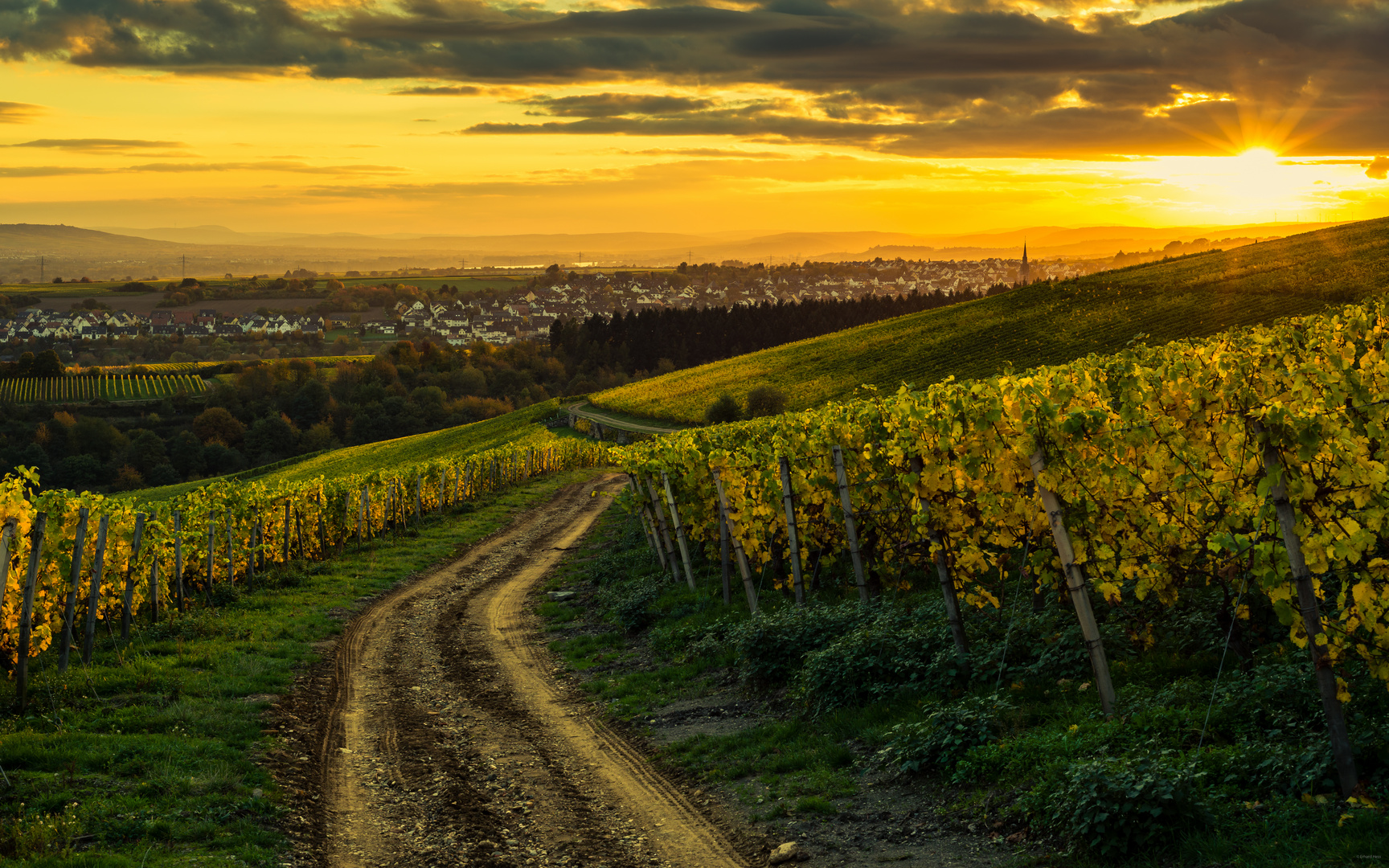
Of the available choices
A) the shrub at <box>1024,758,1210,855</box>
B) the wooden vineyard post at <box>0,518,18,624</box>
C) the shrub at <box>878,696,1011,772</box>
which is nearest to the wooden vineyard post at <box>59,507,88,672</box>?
the wooden vineyard post at <box>0,518,18,624</box>

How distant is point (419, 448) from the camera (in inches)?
2928

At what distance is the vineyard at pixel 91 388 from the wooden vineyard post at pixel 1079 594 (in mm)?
136859

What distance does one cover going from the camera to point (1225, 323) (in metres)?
58.7

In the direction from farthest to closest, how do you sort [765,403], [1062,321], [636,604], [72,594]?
[1062,321]
[765,403]
[636,604]
[72,594]

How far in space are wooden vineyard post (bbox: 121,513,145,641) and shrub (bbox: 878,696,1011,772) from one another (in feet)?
43.5

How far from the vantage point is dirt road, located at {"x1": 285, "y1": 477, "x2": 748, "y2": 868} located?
845 cm

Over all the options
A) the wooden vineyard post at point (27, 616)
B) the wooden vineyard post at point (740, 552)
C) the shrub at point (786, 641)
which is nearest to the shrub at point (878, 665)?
the shrub at point (786, 641)

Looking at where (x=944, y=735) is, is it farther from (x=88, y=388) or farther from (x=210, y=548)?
(x=88, y=388)

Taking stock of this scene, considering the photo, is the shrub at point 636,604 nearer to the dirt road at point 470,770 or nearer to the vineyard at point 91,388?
the dirt road at point 470,770

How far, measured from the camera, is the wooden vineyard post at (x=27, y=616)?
38.8 ft

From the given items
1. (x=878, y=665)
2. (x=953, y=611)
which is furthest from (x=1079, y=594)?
(x=878, y=665)

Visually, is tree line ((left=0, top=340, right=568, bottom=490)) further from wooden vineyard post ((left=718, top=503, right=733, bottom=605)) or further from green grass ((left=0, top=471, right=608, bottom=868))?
wooden vineyard post ((left=718, top=503, right=733, bottom=605))

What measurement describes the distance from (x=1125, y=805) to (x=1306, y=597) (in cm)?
187

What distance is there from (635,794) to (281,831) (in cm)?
333
